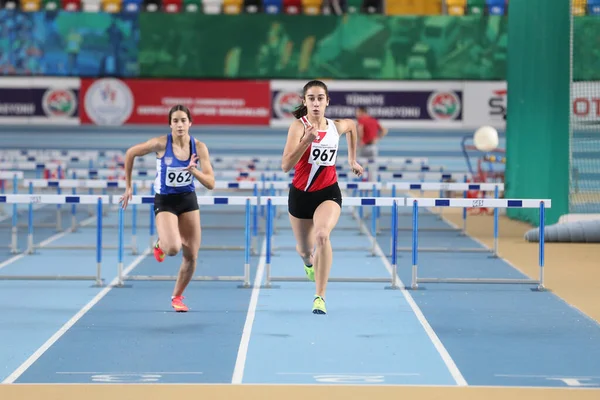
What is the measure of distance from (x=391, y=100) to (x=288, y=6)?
123 inches

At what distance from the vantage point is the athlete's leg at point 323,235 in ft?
28.8

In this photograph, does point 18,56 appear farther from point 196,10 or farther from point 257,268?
point 257,268

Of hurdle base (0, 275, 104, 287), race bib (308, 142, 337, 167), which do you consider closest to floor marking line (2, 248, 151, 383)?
hurdle base (0, 275, 104, 287)

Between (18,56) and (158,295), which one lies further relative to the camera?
(18,56)

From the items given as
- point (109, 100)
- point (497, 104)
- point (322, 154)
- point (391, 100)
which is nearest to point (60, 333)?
point (322, 154)

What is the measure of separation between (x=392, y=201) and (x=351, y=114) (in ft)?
50.7

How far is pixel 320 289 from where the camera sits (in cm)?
913

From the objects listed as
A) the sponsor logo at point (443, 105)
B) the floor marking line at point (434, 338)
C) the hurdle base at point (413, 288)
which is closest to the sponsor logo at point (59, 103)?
the sponsor logo at point (443, 105)

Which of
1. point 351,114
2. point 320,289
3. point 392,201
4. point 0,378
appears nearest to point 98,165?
point 351,114

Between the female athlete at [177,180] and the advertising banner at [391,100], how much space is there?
1692 cm

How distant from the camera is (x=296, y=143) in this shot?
28.5 ft

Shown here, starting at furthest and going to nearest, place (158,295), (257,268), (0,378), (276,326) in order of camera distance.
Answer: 1. (257,268)
2. (158,295)
3. (276,326)
4. (0,378)

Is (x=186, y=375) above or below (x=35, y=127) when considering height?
below

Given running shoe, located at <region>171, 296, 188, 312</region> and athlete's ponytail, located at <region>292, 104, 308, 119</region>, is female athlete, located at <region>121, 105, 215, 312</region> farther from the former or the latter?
athlete's ponytail, located at <region>292, 104, 308, 119</region>
